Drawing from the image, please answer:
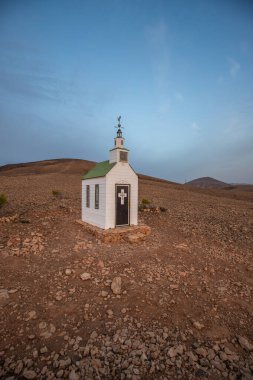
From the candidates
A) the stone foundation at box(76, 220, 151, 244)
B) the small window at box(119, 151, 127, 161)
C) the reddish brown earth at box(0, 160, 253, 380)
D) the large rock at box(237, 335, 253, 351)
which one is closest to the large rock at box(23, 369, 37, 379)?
the reddish brown earth at box(0, 160, 253, 380)

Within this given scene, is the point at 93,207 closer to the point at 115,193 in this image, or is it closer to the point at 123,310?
the point at 115,193

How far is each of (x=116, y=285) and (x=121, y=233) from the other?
499 centimetres

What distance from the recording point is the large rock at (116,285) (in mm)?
6912

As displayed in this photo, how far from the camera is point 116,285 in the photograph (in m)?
7.12

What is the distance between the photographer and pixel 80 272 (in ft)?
26.3

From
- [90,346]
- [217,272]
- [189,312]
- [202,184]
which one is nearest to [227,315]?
[189,312]

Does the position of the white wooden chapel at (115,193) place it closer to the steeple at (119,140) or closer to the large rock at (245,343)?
the steeple at (119,140)

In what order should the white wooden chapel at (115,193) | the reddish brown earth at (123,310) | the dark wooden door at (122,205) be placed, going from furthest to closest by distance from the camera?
the dark wooden door at (122,205), the white wooden chapel at (115,193), the reddish brown earth at (123,310)

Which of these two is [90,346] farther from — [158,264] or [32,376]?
[158,264]

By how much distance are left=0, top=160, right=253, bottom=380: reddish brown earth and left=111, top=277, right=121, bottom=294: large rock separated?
8 cm

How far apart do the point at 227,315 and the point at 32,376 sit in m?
5.11

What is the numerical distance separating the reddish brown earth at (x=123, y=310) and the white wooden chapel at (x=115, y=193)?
2235 millimetres

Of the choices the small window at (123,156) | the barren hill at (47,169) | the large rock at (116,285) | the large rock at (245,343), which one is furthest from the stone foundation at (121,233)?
the barren hill at (47,169)

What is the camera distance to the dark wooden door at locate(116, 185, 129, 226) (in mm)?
13203
